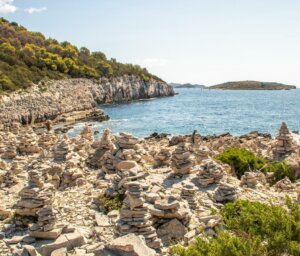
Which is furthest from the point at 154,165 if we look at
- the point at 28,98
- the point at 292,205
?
the point at 28,98

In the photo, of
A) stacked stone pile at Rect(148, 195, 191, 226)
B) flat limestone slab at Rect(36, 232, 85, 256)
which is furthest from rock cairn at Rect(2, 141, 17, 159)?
stacked stone pile at Rect(148, 195, 191, 226)

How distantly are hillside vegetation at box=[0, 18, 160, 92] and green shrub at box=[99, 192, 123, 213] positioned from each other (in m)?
47.2

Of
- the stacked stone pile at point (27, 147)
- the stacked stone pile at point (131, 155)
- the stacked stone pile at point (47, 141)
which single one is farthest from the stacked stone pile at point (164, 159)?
the stacked stone pile at point (47, 141)

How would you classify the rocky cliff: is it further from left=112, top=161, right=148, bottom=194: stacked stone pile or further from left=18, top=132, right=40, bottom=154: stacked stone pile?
left=112, top=161, right=148, bottom=194: stacked stone pile

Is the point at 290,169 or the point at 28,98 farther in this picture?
the point at 28,98

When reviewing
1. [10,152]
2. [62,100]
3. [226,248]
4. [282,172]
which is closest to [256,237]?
[226,248]

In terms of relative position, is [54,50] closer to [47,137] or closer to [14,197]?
[47,137]

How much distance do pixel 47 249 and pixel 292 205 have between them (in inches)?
261

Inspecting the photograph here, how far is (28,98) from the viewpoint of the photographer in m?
56.4

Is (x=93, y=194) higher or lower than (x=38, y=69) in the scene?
lower

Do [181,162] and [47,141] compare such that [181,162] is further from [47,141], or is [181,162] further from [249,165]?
[47,141]

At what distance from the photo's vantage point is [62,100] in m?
66.1

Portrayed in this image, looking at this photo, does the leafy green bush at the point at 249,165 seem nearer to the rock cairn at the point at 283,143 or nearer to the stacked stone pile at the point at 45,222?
the rock cairn at the point at 283,143

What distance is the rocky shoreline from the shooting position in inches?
381
